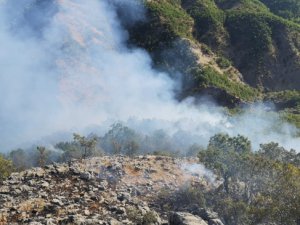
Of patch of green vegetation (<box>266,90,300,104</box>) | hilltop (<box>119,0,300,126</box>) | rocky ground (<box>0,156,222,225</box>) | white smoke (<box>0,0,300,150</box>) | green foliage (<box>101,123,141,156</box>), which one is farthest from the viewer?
hilltop (<box>119,0,300,126</box>)

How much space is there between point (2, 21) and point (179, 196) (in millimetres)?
101037

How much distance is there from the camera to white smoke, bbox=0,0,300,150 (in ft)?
347

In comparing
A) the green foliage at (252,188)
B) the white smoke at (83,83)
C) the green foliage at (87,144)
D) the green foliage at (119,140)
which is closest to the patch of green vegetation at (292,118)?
the white smoke at (83,83)

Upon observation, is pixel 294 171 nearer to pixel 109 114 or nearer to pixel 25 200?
pixel 25 200

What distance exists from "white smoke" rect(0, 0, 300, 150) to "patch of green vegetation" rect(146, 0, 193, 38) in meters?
5.58

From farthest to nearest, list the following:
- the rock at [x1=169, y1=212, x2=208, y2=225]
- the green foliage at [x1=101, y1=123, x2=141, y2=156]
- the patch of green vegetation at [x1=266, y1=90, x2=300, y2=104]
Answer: the patch of green vegetation at [x1=266, y1=90, x2=300, y2=104], the green foliage at [x1=101, y1=123, x2=141, y2=156], the rock at [x1=169, y1=212, x2=208, y2=225]

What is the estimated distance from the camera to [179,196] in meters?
53.4

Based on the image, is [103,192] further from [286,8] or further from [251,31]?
[286,8]

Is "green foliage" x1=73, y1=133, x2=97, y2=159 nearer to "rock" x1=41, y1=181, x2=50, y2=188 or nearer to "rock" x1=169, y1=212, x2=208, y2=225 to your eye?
"rock" x1=41, y1=181, x2=50, y2=188

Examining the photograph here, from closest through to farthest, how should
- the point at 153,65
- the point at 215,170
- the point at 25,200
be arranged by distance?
the point at 25,200 → the point at 215,170 → the point at 153,65

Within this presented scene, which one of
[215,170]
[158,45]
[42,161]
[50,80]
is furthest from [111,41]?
[215,170]

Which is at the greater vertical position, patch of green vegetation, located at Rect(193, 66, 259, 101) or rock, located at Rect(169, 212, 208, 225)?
patch of green vegetation, located at Rect(193, 66, 259, 101)

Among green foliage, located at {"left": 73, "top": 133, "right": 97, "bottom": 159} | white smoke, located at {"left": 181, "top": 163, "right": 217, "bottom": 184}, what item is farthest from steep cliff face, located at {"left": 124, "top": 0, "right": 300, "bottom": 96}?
white smoke, located at {"left": 181, "top": 163, "right": 217, "bottom": 184}

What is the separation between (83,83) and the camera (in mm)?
124562
